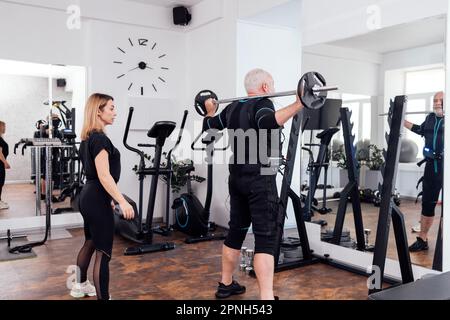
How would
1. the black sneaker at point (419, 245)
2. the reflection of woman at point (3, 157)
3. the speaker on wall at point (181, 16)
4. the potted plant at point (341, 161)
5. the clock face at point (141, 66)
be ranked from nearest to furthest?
the black sneaker at point (419, 245) < the potted plant at point (341, 161) < the reflection of woman at point (3, 157) < the clock face at point (141, 66) < the speaker on wall at point (181, 16)

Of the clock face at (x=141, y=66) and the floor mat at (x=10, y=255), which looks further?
the clock face at (x=141, y=66)

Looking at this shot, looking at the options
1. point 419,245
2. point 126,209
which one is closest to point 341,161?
point 419,245

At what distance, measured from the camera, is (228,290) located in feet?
10.6

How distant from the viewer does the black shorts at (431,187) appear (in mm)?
3273

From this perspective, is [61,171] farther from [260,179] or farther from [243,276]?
[260,179]

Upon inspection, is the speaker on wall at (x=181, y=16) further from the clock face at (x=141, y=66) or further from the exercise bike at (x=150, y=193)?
the exercise bike at (x=150, y=193)

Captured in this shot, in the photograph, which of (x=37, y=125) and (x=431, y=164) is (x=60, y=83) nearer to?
(x=37, y=125)

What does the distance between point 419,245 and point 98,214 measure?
7.91 feet

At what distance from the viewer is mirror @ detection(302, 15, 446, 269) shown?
3312 millimetres

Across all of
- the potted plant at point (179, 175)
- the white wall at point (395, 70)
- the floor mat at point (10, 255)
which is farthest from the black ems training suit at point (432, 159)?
the floor mat at point (10, 255)

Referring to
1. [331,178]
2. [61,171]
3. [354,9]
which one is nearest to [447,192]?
[331,178]

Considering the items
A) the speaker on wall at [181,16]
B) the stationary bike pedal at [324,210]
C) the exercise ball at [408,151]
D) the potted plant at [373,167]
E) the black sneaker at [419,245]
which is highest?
the speaker on wall at [181,16]

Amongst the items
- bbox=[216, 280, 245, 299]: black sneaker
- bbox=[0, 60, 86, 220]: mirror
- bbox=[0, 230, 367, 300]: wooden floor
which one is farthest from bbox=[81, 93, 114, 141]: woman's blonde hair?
bbox=[0, 60, 86, 220]: mirror

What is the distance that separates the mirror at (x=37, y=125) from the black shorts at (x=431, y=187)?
13.3ft
